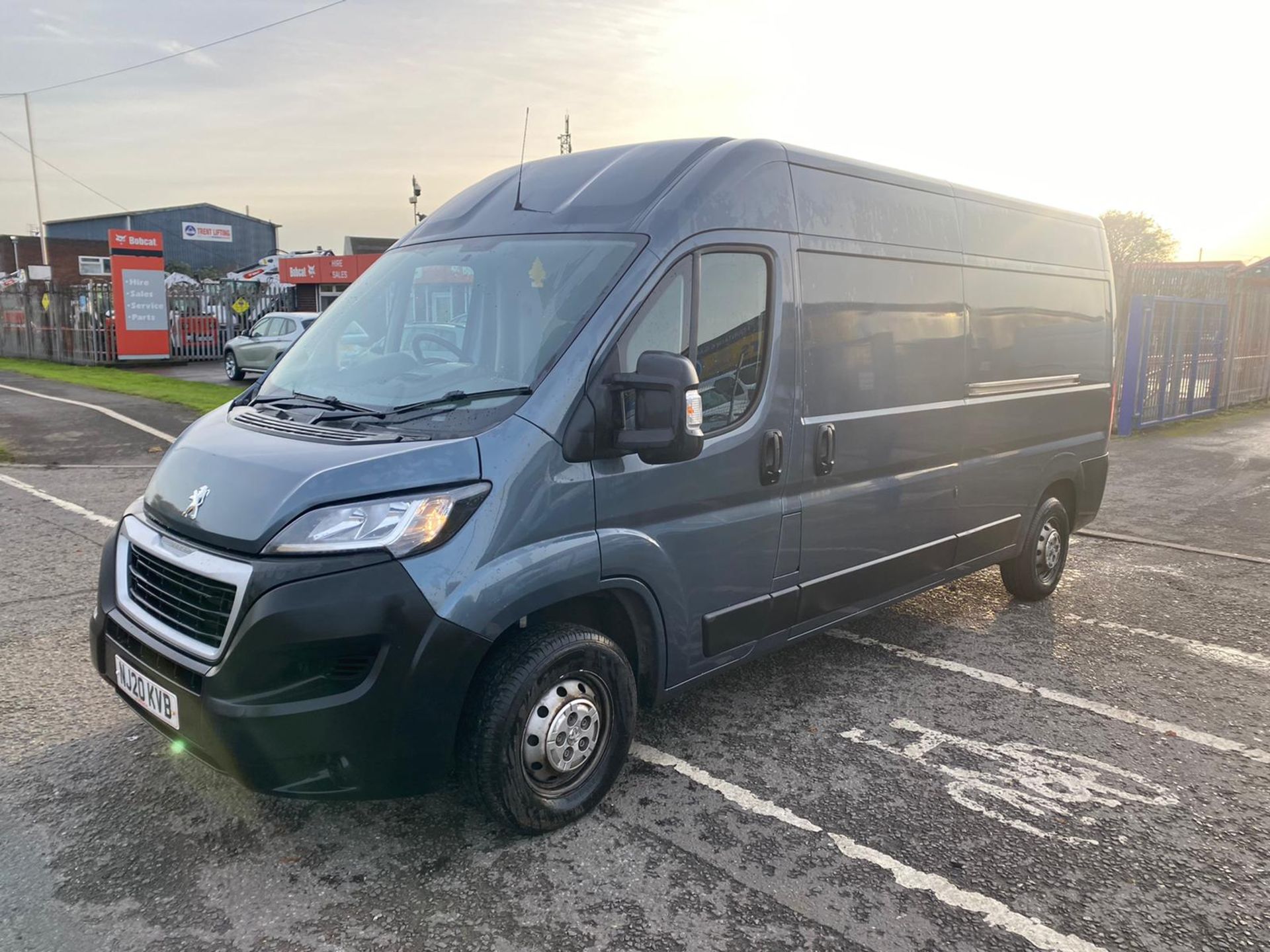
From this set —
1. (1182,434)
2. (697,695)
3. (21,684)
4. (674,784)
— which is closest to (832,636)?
(697,695)

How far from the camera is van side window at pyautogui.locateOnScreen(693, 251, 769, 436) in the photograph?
3.58 m

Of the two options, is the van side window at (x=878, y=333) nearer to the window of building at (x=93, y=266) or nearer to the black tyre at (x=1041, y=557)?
the black tyre at (x=1041, y=557)

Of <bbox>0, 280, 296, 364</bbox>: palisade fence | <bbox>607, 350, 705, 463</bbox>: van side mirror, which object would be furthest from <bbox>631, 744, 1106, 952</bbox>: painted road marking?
<bbox>0, 280, 296, 364</bbox>: palisade fence

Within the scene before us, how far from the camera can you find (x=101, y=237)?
71688 mm

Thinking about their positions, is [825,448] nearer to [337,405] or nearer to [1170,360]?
[337,405]

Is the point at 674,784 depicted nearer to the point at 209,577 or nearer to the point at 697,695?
the point at 697,695

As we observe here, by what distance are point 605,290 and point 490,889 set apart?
2.00 metres

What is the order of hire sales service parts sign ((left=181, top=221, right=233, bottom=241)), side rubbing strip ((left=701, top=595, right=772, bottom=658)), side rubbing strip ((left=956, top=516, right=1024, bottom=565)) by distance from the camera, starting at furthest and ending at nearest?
hire sales service parts sign ((left=181, top=221, right=233, bottom=241))
side rubbing strip ((left=956, top=516, right=1024, bottom=565))
side rubbing strip ((left=701, top=595, right=772, bottom=658))

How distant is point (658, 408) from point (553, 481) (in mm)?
417

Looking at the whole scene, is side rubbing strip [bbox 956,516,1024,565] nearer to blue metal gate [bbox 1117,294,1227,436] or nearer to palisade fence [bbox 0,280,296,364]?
blue metal gate [bbox 1117,294,1227,436]

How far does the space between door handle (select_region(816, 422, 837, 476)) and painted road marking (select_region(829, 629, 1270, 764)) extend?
1.55 m

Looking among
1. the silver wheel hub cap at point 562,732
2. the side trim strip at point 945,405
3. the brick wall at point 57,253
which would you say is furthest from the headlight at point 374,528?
the brick wall at point 57,253

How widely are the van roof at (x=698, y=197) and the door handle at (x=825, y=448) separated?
852 millimetres

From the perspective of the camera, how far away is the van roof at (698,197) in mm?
3562
